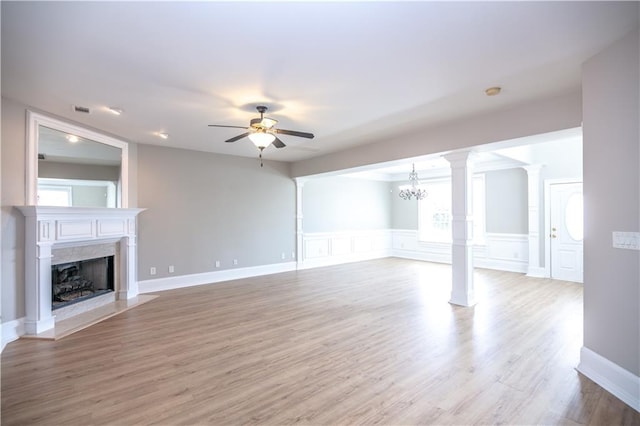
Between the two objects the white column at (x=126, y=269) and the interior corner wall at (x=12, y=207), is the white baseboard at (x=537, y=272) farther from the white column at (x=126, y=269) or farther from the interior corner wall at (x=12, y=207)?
the interior corner wall at (x=12, y=207)

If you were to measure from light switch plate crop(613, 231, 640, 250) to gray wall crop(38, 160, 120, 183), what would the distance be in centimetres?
595

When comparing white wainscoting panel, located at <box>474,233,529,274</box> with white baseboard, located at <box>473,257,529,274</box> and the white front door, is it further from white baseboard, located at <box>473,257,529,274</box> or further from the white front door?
the white front door

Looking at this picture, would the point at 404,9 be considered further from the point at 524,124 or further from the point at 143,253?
the point at 143,253

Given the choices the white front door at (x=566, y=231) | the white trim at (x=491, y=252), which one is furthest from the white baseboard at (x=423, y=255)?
the white front door at (x=566, y=231)

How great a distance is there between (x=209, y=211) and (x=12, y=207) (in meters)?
3.05

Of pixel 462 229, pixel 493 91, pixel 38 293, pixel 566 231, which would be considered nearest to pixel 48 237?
pixel 38 293

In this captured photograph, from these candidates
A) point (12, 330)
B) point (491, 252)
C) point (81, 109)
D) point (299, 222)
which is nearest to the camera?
point (12, 330)

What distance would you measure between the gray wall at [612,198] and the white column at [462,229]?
6.31 ft

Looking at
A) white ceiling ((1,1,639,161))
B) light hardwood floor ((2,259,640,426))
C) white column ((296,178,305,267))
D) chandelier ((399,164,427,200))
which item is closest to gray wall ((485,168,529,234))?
chandelier ((399,164,427,200))

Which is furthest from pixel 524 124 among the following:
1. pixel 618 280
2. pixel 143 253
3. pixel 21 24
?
pixel 143 253

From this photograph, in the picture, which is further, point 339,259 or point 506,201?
point 339,259

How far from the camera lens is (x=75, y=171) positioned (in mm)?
4293

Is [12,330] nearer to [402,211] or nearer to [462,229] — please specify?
[462,229]

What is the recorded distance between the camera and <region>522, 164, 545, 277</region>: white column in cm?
662
